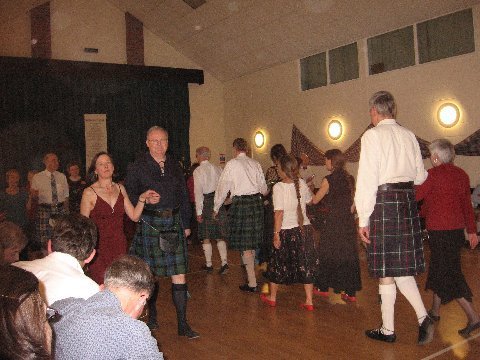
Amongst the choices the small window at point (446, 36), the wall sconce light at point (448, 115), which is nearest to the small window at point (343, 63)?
the small window at point (446, 36)

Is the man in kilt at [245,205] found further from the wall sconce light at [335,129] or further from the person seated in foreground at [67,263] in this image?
the wall sconce light at [335,129]

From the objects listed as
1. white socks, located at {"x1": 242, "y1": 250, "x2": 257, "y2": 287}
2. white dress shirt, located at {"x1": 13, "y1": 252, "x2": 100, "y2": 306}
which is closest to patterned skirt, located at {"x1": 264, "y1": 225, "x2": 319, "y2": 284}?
white socks, located at {"x1": 242, "y1": 250, "x2": 257, "y2": 287}

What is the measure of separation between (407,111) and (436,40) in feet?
3.79

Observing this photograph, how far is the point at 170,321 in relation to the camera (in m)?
4.01

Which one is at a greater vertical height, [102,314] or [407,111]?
[407,111]

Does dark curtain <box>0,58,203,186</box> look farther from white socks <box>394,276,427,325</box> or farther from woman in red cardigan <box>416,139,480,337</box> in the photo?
white socks <box>394,276,427,325</box>

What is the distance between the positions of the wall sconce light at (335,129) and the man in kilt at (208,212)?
Result: 151 inches

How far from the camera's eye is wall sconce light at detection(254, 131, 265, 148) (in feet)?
36.0

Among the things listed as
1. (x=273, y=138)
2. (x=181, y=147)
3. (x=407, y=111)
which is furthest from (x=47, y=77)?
(x=407, y=111)

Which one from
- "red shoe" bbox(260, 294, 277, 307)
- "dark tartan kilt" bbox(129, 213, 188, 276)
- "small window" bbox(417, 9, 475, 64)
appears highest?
"small window" bbox(417, 9, 475, 64)

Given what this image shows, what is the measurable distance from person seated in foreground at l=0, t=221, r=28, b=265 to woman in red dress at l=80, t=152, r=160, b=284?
752 mm

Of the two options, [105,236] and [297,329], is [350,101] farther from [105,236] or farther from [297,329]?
[105,236]

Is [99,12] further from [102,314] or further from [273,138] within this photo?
[102,314]

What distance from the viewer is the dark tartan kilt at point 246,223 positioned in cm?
488
